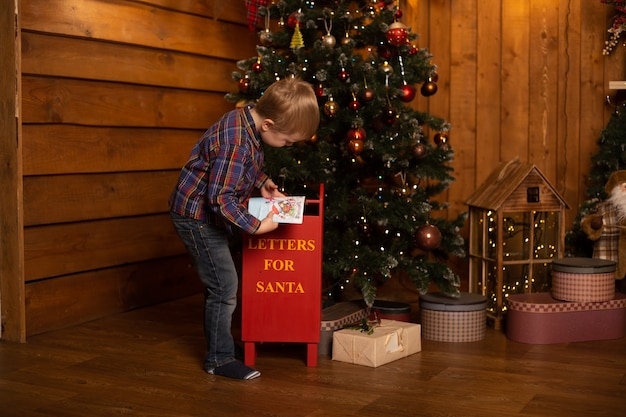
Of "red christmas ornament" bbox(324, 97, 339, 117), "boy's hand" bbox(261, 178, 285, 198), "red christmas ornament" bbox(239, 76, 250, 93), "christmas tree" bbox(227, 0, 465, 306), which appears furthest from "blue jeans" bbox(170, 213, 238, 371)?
"red christmas ornament" bbox(239, 76, 250, 93)

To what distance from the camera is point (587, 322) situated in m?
3.53

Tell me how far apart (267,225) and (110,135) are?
1.37 m

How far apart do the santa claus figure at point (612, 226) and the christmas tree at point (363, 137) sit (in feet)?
2.11

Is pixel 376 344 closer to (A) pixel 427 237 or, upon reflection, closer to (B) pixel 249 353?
(B) pixel 249 353

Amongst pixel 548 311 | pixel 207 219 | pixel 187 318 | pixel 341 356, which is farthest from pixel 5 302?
pixel 548 311

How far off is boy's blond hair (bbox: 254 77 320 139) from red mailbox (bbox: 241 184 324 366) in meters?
0.31

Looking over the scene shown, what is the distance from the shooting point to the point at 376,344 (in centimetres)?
311

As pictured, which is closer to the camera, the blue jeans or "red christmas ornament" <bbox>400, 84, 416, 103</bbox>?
the blue jeans

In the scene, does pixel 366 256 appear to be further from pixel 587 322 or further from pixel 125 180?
pixel 125 180

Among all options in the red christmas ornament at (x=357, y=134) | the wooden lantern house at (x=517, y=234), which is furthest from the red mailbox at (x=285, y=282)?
the wooden lantern house at (x=517, y=234)

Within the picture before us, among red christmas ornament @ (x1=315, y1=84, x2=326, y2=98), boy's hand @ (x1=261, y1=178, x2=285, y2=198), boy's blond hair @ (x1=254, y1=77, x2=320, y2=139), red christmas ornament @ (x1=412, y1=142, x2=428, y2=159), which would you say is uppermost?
red christmas ornament @ (x1=315, y1=84, x2=326, y2=98)

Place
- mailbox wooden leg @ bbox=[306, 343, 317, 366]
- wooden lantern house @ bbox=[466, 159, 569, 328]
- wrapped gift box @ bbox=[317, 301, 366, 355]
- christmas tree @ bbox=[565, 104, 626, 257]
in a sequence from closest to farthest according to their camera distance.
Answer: mailbox wooden leg @ bbox=[306, 343, 317, 366], wrapped gift box @ bbox=[317, 301, 366, 355], wooden lantern house @ bbox=[466, 159, 569, 328], christmas tree @ bbox=[565, 104, 626, 257]

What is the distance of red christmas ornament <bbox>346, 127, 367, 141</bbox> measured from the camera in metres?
3.42

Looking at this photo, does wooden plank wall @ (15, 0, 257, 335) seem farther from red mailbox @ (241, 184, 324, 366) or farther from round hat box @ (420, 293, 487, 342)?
round hat box @ (420, 293, 487, 342)
